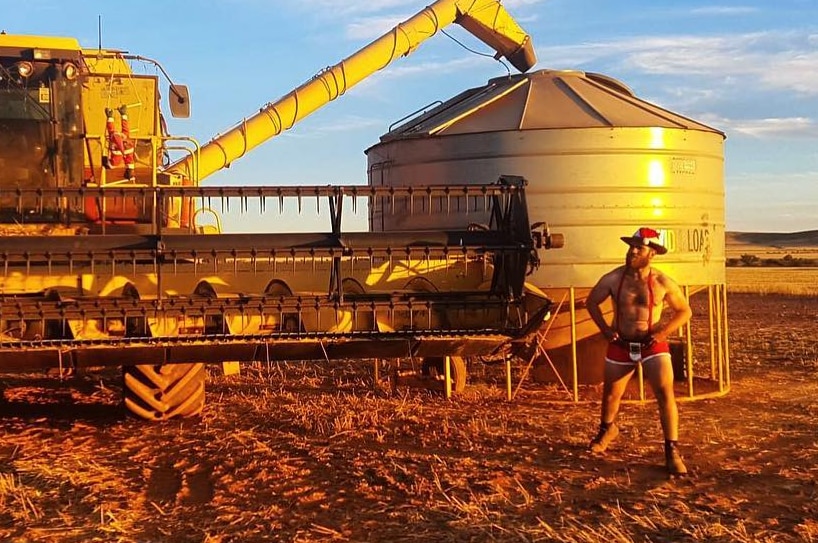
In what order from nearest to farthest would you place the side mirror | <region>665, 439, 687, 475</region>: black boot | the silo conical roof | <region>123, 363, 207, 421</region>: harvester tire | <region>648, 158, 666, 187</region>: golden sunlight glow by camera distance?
<region>665, 439, 687, 475</region>: black boot < <region>123, 363, 207, 421</region>: harvester tire < the side mirror < <region>648, 158, 666, 187</region>: golden sunlight glow < the silo conical roof

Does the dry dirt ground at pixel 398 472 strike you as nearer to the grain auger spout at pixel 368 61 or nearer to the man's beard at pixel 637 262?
the man's beard at pixel 637 262

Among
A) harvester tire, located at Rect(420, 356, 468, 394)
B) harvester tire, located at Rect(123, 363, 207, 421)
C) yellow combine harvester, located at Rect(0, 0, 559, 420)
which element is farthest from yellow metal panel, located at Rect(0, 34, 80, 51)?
harvester tire, located at Rect(420, 356, 468, 394)

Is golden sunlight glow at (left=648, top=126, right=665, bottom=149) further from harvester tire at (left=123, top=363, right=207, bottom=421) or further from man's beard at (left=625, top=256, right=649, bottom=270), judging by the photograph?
harvester tire at (left=123, top=363, right=207, bottom=421)

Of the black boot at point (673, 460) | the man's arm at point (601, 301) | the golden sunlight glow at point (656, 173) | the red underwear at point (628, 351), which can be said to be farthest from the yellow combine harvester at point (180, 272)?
the golden sunlight glow at point (656, 173)

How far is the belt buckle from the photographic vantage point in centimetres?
624

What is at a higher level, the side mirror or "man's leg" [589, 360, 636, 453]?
the side mirror

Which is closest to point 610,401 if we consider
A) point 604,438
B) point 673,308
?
point 604,438

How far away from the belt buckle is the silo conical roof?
3.72 meters

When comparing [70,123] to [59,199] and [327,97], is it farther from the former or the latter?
[327,97]

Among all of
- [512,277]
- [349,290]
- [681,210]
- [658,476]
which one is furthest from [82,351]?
[681,210]

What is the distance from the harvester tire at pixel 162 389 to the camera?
7.47 m

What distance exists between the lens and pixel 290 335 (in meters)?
6.48

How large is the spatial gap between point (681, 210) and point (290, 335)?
511cm

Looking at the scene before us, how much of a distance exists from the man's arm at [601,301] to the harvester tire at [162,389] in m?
3.42
